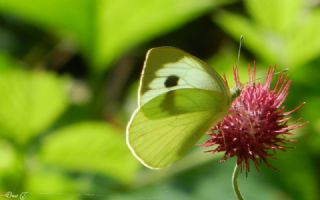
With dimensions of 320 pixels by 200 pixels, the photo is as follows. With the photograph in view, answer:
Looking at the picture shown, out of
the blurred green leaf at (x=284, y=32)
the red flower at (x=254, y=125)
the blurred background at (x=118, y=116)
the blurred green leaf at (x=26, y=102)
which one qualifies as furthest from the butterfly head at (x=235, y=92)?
the blurred green leaf at (x=26, y=102)

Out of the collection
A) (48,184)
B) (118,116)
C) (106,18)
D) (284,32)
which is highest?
(106,18)

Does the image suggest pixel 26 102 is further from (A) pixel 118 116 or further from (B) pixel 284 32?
(B) pixel 284 32

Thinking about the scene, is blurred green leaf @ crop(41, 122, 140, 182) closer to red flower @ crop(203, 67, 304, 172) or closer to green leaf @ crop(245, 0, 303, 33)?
green leaf @ crop(245, 0, 303, 33)

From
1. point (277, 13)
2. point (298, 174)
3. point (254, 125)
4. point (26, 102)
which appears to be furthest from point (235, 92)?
point (298, 174)

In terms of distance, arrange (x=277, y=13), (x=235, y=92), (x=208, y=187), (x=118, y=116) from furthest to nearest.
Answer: (x=118, y=116), (x=208, y=187), (x=277, y=13), (x=235, y=92)

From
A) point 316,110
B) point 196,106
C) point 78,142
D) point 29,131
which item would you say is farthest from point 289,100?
point 196,106

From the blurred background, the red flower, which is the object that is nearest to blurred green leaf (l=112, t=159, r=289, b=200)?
the blurred background

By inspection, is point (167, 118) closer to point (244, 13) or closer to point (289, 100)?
point (289, 100)
